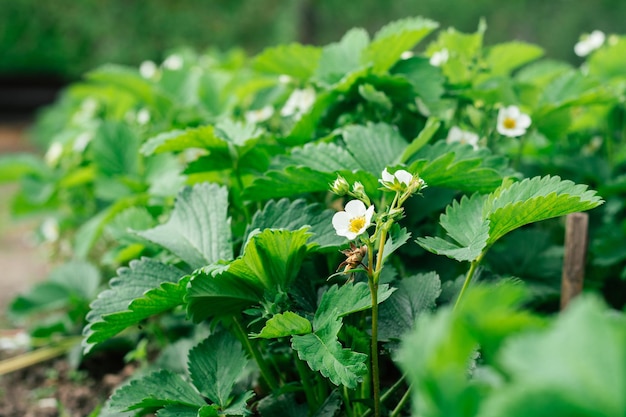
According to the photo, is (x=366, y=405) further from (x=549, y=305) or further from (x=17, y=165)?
(x=17, y=165)

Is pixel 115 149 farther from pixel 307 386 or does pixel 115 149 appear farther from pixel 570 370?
pixel 570 370

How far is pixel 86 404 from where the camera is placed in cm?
166

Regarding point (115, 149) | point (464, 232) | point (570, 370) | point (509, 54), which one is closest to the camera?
point (570, 370)

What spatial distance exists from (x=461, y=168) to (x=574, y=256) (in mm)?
398

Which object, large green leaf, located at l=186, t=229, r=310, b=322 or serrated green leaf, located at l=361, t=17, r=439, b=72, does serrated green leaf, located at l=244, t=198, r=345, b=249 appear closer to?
large green leaf, located at l=186, t=229, r=310, b=322

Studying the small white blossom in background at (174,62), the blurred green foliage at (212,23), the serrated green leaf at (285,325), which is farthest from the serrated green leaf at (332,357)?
the blurred green foliage at (212,23)

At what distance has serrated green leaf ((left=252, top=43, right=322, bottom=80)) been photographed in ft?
4.77

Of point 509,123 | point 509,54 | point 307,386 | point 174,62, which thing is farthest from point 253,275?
point 174,62

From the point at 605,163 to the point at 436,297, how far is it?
78cm

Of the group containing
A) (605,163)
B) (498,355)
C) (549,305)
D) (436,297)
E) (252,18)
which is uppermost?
(252,18)

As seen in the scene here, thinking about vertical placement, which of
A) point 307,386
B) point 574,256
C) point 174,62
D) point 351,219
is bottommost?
point 574,256

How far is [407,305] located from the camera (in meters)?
0.99

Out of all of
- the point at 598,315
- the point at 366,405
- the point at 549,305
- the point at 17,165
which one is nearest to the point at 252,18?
the point at 17,165

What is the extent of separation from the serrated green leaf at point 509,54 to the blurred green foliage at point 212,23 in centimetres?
435
